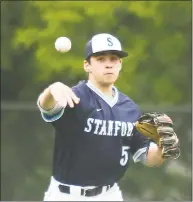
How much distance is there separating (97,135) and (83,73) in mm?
3195

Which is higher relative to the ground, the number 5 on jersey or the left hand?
the left hand

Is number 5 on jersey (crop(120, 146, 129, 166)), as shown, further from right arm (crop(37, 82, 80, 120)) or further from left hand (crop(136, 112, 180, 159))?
right arm (crop(37, 82, 80, 120))

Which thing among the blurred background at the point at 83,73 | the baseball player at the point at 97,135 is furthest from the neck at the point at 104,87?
the blurred background at the point at 83,73

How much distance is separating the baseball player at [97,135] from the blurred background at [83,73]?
298cm

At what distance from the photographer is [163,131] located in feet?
11.6

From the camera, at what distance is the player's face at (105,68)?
151 inches

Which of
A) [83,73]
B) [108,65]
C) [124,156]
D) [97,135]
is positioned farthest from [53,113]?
[83,73]

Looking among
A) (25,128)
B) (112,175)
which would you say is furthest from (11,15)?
(112,175)

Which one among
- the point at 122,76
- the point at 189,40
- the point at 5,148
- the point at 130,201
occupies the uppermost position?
the point at 189,40

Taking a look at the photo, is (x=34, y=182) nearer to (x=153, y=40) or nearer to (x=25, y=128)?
(x=25, y=128)

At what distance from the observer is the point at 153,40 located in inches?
291

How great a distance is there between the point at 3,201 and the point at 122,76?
1923 mm

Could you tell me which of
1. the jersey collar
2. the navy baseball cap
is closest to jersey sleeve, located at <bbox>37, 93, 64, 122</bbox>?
Answer: the jersey collar

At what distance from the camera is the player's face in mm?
3834
